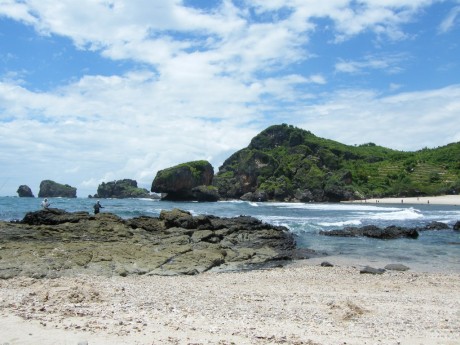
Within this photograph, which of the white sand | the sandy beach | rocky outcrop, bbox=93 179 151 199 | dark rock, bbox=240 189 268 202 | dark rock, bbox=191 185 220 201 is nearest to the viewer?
the white sand

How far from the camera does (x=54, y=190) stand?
162 metres

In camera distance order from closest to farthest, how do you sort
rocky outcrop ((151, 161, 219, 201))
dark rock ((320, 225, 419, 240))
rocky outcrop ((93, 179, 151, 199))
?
dark rock ((320, 225, 419, 240)), rocky outcrop ((151, 161, 219, 201)), rocky outcrop ((93, 179, 151, 199))

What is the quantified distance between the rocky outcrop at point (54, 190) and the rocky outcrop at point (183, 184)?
69.4 meters

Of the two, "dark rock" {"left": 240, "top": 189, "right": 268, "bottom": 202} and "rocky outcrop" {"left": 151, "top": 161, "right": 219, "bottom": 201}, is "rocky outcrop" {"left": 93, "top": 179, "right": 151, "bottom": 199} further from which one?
"dark rock" {"left": 240, "top": 189, "right": 268, "bottom": 202}

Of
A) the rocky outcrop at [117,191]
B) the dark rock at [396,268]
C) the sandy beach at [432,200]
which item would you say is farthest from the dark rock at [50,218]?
the rocky outcrop at [117,191]

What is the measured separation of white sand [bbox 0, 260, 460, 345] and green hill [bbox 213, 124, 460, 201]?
9996cm

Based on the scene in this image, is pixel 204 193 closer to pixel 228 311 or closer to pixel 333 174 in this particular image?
pixel 333 174

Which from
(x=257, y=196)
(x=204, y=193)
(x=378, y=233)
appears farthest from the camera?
(x=257, y=196)

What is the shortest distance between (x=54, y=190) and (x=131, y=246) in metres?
153

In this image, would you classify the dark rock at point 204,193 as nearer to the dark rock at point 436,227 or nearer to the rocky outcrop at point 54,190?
the dark rock at point 436,227

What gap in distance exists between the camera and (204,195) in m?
107

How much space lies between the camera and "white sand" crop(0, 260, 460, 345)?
28.2ft

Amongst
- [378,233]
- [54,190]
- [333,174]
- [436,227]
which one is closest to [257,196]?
[333,174]

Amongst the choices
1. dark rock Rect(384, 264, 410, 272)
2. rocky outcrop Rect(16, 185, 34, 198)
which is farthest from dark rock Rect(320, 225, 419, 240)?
rocky outcrop Rect(16, 185, 34, 198)
